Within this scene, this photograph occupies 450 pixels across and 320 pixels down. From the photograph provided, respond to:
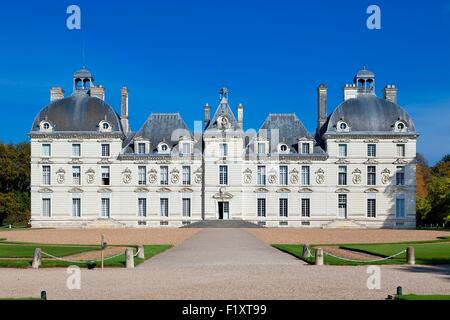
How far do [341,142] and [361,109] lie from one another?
3396 mm

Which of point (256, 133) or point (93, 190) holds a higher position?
point (256, 133)

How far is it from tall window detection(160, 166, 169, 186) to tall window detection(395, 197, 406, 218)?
61.6 feet

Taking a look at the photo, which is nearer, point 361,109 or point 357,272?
point 357,272

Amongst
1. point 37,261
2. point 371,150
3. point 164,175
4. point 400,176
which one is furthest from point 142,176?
point 37,261

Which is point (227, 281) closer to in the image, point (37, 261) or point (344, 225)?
point (37, 261)

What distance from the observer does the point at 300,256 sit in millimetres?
20234

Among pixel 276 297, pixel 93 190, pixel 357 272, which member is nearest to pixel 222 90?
pixel 93 190

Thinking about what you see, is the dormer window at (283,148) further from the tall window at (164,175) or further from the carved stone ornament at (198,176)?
the tall window at (164,175)

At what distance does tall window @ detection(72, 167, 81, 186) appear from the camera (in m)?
50.7

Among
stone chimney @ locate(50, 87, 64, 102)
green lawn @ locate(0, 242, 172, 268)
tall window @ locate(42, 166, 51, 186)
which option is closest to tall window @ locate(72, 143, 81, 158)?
tall window @ locate(42, 166, 51, 186)

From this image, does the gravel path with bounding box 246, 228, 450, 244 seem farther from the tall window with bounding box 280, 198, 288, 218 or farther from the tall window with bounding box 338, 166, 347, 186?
the tall window with bounding box 338, 166, 347, 186

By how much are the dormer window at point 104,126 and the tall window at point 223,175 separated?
974 cm
